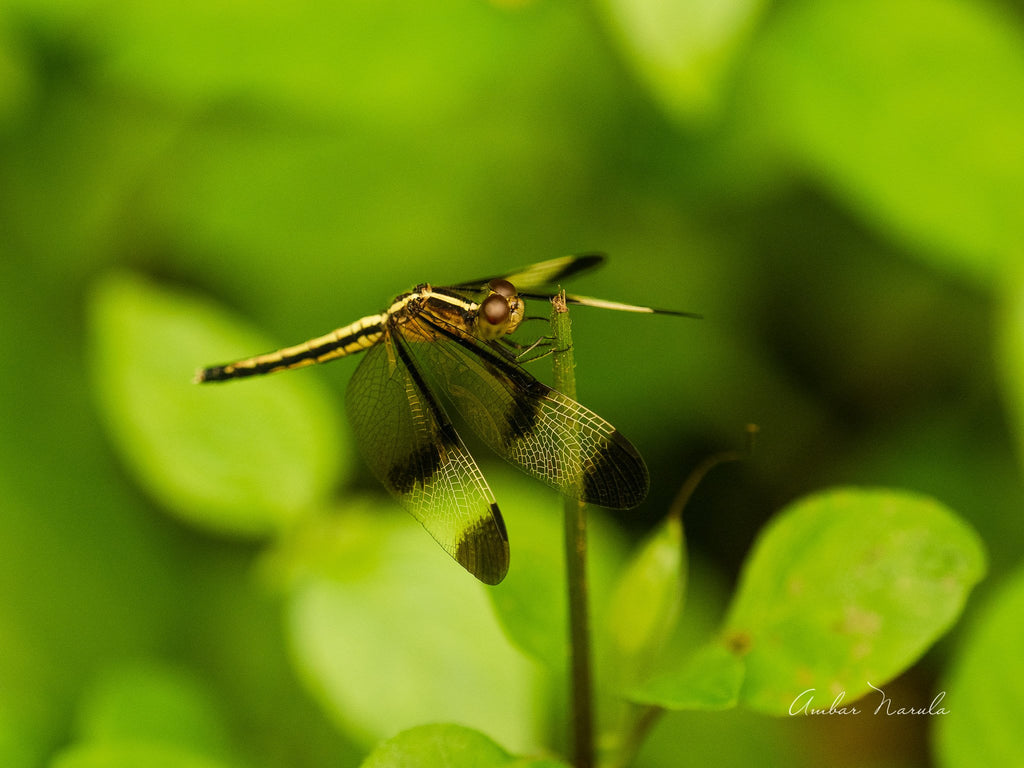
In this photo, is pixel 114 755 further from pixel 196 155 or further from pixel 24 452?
pixel 196 155

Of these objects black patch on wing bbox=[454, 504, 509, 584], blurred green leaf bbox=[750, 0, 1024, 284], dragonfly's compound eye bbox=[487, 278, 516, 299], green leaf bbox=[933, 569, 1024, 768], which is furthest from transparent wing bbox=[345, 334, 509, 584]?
blurred green leaf bbox=[750, 0, 1024, 284]

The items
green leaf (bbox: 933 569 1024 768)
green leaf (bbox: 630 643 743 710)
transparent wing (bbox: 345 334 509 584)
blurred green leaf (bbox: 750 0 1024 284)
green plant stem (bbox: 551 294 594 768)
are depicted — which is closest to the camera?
green plant stem (bbox: 551 294 594 768)

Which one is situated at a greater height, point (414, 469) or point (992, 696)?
point (414, 469)

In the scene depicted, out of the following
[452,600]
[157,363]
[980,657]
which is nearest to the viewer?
[980,657]

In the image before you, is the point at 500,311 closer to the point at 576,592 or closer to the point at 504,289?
the point at 504,289

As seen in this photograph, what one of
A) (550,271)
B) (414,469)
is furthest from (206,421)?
(550,271)

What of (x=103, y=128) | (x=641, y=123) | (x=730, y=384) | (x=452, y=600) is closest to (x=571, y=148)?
(x=641, y=123)

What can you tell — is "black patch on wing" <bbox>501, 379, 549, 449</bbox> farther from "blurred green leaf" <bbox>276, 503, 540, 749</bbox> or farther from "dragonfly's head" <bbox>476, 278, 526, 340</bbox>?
"blurred green leaf" <bbox>276, 503, 540, 749</bbox>
